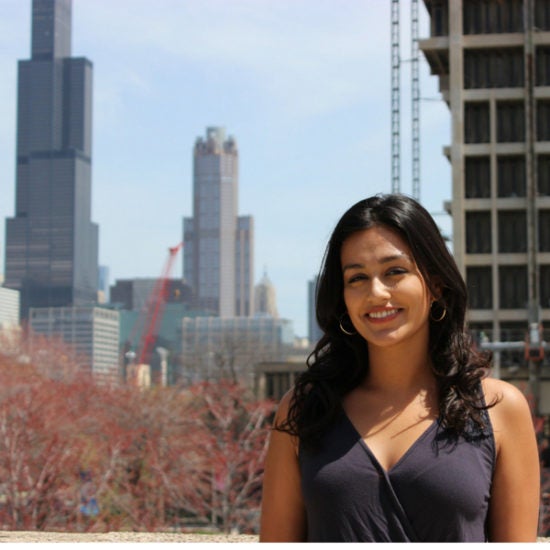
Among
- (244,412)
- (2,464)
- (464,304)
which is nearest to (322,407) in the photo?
(464,304)

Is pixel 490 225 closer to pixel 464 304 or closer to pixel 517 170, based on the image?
pixel 517 170

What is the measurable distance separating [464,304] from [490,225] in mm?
46736

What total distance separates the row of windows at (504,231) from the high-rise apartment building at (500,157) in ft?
0.15

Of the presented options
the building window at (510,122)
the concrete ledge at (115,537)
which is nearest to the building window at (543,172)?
the building window at (510,122)

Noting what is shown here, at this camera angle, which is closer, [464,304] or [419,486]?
[419,486]

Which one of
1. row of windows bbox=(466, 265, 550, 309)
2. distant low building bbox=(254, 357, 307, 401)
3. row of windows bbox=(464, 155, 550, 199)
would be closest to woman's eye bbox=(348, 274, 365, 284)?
distant low building bbox=(254, 357, 307, 401)

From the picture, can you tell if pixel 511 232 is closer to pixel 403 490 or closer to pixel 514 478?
pixel 514 478

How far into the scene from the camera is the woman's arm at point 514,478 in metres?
2.77

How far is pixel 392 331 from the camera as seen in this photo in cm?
291

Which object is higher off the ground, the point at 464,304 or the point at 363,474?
the point at 464,304

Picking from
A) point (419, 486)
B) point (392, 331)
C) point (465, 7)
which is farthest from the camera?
point (465, 7)

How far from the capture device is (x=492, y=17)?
4881cm

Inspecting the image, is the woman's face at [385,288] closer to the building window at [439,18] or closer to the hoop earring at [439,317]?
the hoop earring at [439,317]

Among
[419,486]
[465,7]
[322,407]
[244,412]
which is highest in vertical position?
[465,7]
